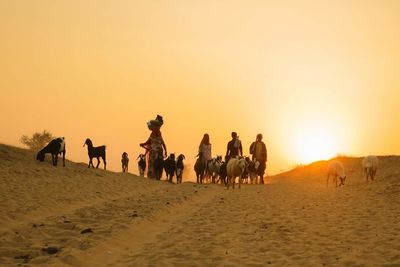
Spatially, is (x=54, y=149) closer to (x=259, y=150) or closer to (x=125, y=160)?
(x=259, y=150)

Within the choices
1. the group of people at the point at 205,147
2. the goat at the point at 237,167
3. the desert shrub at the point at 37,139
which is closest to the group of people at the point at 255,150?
the group of people at the point at 205,147

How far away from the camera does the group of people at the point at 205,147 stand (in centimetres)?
2425

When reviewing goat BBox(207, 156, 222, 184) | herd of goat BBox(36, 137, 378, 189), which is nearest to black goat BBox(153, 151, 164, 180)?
herd of goat BBox(36, 137, 378, 189)

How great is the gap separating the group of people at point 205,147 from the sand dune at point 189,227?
22.0ft

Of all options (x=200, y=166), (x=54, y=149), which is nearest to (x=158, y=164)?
(x=200, y=166)

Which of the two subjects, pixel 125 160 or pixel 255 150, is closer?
pixel 255 150

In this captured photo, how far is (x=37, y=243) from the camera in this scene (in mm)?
8359

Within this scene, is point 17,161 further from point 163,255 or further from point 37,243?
point 163,255

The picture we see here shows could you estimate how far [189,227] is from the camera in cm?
1028

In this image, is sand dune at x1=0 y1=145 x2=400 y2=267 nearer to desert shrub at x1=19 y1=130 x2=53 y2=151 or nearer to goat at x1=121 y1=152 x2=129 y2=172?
goat at x1=121 y1=152 x2=129 y2=172

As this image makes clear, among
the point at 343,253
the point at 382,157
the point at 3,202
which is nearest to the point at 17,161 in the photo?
the point at 3,202

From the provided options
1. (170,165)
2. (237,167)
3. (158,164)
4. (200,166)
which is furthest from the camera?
(200,166)

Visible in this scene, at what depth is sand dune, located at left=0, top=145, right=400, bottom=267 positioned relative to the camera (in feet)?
24.4

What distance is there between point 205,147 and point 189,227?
16.6 metres
